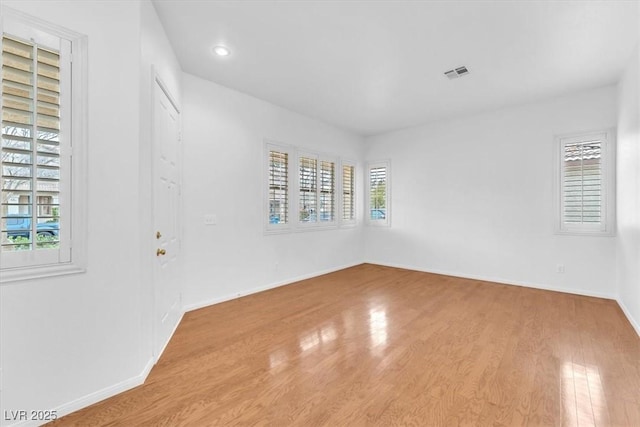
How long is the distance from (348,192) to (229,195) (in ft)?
9.44

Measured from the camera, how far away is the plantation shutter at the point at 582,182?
380 centimetres

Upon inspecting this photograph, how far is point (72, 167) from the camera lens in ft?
5.60

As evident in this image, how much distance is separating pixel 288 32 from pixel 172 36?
1130mm

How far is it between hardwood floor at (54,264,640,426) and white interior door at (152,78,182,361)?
0.27 metres

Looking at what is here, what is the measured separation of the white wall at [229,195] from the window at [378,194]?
2.01 meters

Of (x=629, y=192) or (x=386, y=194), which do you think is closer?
(x=629, y=192)

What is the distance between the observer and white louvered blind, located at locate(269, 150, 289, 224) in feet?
14.3

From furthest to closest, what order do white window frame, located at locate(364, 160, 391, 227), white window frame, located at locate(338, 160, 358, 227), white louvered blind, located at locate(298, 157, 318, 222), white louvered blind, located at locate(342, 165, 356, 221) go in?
white window frame, located at locate(364, 160, 391, 227), white louvered blind, located at locate(342, 165, 356, 221), white window frame, located at locate(338, 160, 358, 227), white louvered blind, located at locate(298, 157, 318, 222)

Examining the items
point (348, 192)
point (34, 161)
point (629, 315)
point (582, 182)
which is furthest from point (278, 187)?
point (629, 315)

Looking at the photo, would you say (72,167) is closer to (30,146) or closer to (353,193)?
(30,146)

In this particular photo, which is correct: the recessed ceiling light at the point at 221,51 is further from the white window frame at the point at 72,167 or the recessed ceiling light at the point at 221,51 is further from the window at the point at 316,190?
the window at the point at 316,190

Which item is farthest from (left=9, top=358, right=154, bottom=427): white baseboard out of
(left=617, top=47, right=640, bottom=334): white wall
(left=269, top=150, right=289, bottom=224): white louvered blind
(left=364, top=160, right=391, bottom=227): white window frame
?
(left=364, top=160, right=391, bottom=227): white window frame

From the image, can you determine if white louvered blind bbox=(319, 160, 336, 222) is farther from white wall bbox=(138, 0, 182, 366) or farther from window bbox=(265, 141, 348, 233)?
white wall bbox=(138, 0, 182, 366)

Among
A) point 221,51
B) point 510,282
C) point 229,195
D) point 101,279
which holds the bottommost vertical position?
point 510,282
